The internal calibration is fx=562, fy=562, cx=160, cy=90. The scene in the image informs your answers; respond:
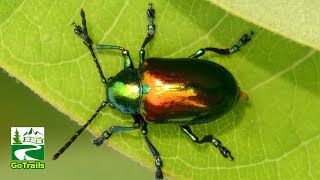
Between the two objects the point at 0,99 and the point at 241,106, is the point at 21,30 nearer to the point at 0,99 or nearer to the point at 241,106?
the point at 0,99

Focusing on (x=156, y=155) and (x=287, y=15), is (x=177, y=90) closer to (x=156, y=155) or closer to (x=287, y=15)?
(x=156, y=155)

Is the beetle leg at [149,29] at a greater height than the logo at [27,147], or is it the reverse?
the beetle leg at [149,29]

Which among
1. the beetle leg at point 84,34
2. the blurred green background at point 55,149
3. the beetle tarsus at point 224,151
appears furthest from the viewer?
the blurred green background at point 55,149

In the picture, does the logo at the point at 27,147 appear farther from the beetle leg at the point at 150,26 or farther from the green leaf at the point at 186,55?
the beetle leg at the point at 150,26

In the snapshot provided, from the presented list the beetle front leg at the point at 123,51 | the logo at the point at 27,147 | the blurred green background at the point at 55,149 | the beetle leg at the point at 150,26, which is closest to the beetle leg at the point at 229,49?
the beetle leg at the point at 150,26

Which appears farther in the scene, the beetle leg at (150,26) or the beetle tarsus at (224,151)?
the beetle tarsus at (224,151)

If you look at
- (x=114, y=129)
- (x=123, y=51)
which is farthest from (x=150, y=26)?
(x=114, y=129)

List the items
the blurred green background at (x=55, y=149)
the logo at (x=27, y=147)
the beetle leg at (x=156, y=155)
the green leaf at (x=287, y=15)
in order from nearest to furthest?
1. the green leaf at (x=287, y=15)
2. the beetle leg at (x=156, y=155)
3. the blurred green background at (x=55, y=149)
4. the logo at (x=27, y=147)

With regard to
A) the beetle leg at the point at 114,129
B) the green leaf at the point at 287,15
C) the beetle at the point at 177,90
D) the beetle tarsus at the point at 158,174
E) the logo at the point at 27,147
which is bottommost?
the logo at the point at 27,147
